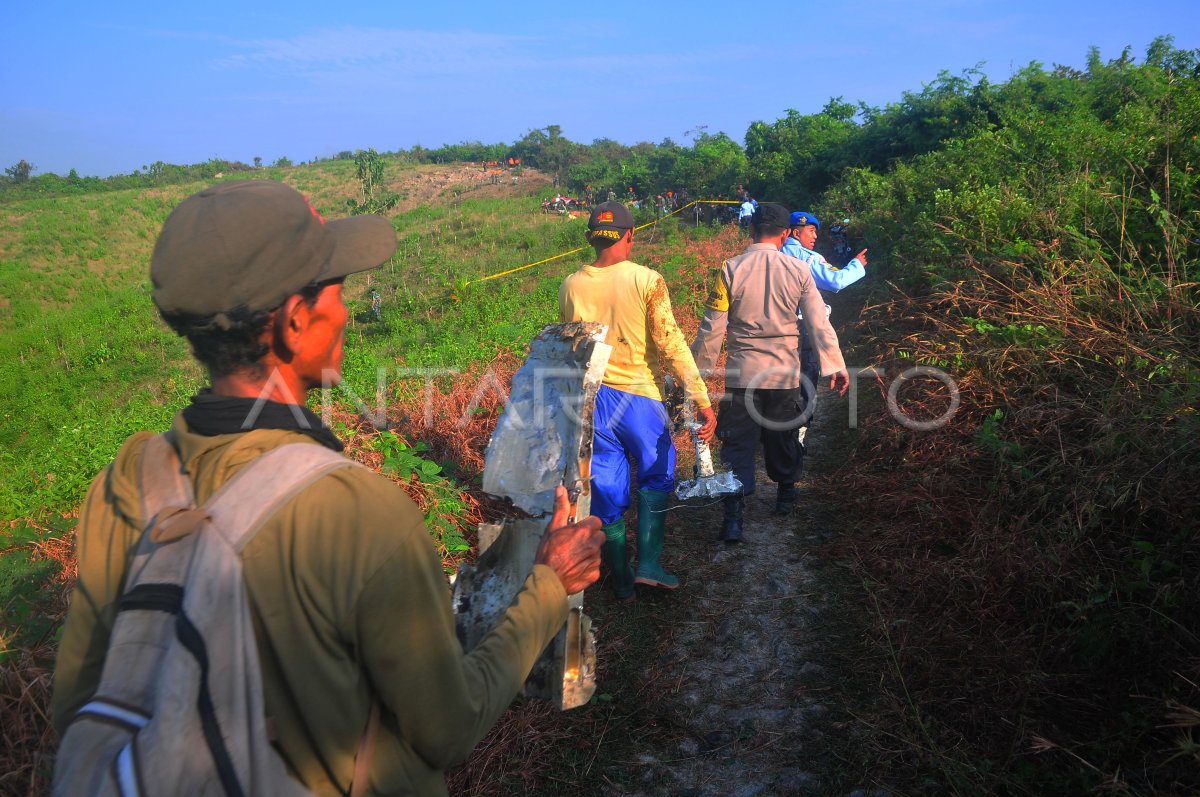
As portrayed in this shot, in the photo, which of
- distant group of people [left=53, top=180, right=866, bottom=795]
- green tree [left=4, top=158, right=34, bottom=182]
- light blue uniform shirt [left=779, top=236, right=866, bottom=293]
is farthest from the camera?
green tree [left=4, top=158, right=34, bottom=182]

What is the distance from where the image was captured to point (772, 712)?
10.3ft

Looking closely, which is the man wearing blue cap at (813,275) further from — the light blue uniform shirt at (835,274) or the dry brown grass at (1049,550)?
the dry brown grass at (1049,550)

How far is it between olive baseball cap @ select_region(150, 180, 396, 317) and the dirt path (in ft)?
7.93

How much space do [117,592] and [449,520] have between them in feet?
10.7

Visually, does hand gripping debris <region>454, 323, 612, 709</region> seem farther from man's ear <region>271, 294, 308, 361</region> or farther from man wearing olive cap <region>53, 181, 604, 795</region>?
man's ear <region>271, 294, 308, 361</region>

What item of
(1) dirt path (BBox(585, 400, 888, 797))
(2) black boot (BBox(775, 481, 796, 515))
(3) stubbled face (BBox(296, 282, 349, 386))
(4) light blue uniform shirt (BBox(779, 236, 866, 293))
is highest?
(3) stubbled face (BBox(296, 282, 349, 386))

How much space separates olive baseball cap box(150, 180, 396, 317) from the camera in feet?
3.55

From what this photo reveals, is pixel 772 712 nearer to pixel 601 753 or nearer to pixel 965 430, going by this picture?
pixel 601 753

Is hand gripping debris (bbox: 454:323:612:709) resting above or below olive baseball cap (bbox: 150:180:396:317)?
below

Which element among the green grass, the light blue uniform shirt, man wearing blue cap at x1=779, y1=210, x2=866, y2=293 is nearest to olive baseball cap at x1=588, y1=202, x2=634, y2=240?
man wearing blue cap at x1=779, y1=210, x2=866, y2=293

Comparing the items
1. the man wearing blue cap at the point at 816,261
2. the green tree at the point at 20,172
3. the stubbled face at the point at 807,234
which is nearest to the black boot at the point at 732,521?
the man wearing blue cap at the point at 816,261

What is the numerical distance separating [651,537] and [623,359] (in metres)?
0.99

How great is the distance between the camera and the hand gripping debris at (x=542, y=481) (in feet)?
6.52

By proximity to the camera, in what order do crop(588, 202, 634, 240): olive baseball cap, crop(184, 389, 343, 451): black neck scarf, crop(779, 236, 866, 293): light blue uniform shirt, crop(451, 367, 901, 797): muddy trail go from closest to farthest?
crop(184, 389, 343, 451): black neck scarf
crop(451, 367, 901, 797): muddy trail
crop(588, 202, 634, 240): olive baseball cap
crop(779, 236, 866, 293): light blue uniform shirt
